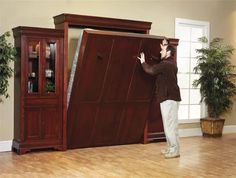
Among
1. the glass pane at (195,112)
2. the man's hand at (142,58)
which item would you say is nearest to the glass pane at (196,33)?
the glass pane at (195,112)

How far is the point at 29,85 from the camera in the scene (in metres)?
6.16

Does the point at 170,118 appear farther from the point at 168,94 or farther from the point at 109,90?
the point at 109,90

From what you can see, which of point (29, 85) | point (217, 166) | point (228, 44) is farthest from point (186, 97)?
point (29, 85)

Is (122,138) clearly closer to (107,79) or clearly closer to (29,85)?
(107,79)

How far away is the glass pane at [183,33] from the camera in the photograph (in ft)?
27.1

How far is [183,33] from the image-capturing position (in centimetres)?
837

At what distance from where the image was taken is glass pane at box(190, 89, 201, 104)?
858 cm

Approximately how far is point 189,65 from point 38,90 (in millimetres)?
3629

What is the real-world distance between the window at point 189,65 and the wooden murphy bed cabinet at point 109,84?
1437 mm

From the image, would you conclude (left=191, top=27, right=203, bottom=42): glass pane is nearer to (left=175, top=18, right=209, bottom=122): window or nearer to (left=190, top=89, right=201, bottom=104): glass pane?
(left=175, top=18, right=209, bottom=122): window

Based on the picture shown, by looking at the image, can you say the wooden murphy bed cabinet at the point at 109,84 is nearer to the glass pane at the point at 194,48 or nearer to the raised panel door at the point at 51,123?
the raised panel door at the point at 51,123

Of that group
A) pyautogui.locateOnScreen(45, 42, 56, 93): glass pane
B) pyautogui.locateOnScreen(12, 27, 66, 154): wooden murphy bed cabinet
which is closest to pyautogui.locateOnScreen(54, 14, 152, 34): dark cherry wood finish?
pyautogui.locateOnScreen(12, 27, 66, 154): wooden murphy bed cabinet

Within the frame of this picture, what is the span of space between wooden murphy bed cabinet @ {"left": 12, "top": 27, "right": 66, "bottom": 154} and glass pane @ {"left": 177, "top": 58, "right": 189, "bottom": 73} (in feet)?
9.73

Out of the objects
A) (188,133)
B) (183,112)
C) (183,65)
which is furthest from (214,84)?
(188,133)
